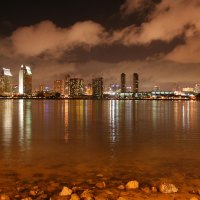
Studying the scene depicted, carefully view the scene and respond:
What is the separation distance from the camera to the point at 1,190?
10.8m

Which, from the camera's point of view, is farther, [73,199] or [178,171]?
[178,171]

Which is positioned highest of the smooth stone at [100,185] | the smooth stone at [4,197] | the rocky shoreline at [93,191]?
the smooth stone at [4,197]

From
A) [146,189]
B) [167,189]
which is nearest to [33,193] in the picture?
[146,189]

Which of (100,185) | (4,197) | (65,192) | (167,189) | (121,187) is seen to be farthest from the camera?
(100,185)

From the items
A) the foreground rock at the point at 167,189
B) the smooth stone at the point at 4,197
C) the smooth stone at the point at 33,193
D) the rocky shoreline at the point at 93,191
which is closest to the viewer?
the smooth stone at the point at 4,197

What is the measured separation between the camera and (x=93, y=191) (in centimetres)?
1059

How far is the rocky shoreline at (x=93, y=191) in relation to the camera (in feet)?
32.7

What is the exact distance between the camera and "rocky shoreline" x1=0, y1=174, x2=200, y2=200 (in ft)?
32.7

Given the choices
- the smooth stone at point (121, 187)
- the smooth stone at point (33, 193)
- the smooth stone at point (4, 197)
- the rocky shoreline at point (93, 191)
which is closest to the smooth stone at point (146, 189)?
the rocky shoreline at point (93, 191)

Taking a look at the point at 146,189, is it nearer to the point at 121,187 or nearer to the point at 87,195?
the point at 121,187

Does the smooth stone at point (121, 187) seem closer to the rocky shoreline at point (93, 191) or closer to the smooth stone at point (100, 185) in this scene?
the rocky shoreline at point (93, 191)

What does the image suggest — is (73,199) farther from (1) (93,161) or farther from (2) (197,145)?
(2) (197,145)

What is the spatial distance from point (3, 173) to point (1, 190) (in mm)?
2474

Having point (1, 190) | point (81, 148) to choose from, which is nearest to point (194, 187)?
point (1, 190)
